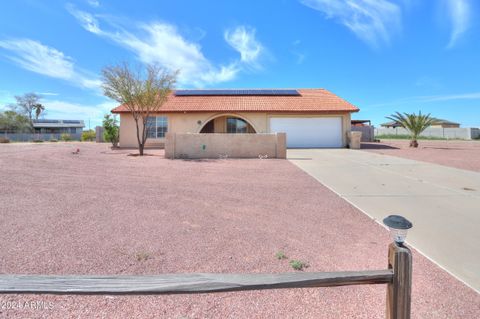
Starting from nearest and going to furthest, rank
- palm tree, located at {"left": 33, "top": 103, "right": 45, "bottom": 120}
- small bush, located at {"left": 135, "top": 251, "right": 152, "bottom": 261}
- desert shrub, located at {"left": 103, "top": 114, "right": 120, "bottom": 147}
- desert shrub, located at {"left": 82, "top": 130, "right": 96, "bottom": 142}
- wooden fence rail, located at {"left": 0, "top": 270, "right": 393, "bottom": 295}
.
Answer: wooden fence rail, located at {"left": 0, "top": 270, "right": 393, "bottom": 295}, small bush, located at {"left": 135, "top": 251, "right": 152, "bottom": 261}, desert shrub, located at {"left": 103, "top": 114, "right": 120, "bottom": 147}, desert shrub, located at {"left": 82, "top": 130, "right": 96, "bottom": 142}, palm tree, located at {"left": 33, "top": 103, "right": 45, "bottom": 120}

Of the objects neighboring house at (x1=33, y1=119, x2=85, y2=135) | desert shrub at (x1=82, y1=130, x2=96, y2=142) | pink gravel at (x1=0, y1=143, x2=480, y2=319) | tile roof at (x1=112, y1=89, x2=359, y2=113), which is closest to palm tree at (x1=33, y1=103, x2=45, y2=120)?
neighboring house at (x1=33, y1=119, x2=85, y2=135)

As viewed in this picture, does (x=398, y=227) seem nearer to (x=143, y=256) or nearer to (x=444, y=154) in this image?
(x=143, y=256)

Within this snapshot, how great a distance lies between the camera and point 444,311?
2549 mm

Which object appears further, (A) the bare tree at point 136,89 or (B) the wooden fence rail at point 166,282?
(A) the bare tree at point 136,89

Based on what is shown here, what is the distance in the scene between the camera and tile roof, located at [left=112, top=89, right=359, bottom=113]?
23.5 metres

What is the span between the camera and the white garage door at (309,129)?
77.6ft

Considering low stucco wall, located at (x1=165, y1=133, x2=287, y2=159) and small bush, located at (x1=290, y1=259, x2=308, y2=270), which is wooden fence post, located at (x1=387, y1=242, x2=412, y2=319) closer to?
small bush, located at (x1=290, y1=259, x2=308, y2=270)

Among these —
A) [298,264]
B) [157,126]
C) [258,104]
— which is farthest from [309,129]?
[298,264]

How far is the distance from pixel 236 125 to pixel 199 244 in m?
22.4

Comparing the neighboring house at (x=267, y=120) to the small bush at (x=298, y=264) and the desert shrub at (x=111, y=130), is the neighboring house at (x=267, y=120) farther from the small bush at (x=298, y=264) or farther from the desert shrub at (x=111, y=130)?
the small bush at (x=298, y=264)

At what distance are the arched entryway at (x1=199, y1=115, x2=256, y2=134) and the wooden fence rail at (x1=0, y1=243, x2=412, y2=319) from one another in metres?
23.9

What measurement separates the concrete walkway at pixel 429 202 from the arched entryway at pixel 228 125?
15.0 meters

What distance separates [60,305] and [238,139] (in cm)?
1385

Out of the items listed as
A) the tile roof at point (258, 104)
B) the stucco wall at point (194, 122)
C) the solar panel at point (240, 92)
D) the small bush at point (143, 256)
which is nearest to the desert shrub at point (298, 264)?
the small bush at point (143, 256)
